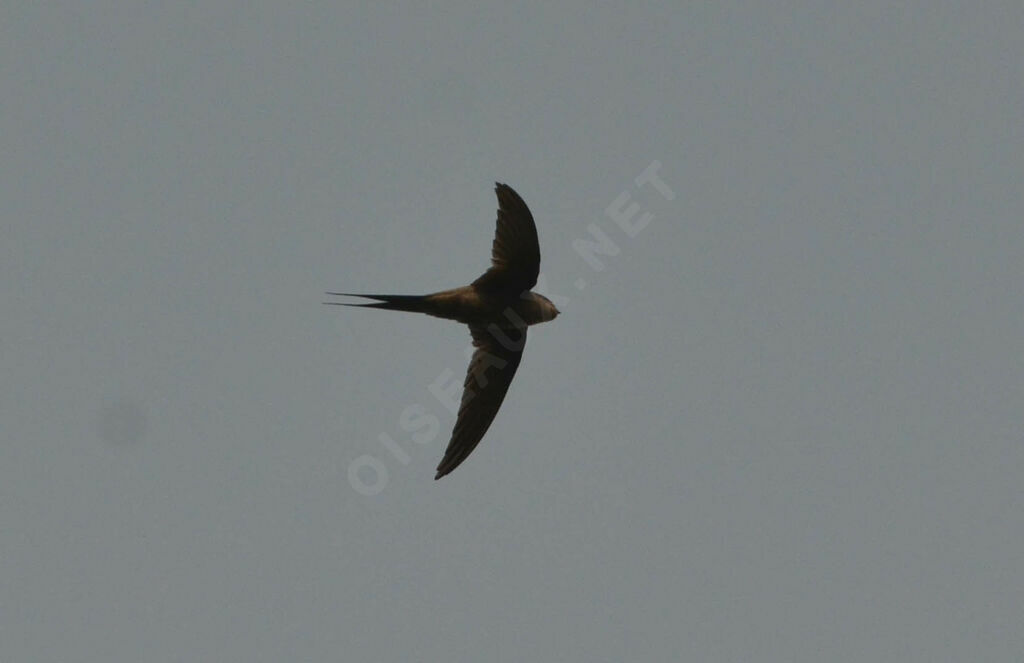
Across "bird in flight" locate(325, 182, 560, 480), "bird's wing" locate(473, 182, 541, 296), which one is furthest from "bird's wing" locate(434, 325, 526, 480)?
"bird's wing" locate(473, 182, 541, 296)

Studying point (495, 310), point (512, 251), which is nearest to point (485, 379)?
point (495, 310)

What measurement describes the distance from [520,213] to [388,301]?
138cm

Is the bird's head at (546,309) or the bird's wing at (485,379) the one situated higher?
the bird's head at (546,309)

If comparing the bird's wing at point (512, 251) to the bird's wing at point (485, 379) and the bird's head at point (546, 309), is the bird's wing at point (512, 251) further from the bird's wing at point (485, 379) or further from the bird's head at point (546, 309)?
the bird's wing at point (485, 379)

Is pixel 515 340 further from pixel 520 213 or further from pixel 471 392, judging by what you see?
pixel 520 213

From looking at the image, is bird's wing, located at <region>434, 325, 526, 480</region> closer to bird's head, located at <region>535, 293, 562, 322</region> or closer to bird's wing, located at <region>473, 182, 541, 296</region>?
bird's head, located at <region>535, 293, 562, 322</region>

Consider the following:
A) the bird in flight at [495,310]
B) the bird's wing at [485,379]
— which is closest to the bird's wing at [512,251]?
the bird in flight at [495,310]

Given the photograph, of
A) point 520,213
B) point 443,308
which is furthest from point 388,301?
point 520,213

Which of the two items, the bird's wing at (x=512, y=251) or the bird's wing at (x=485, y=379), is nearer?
the bird's wing at (x=512, y=251)

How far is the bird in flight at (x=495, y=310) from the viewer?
33.2 feet

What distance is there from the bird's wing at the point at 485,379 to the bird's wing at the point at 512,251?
0.63 m

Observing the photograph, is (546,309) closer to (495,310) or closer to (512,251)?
(495,310)

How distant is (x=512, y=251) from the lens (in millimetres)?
10305

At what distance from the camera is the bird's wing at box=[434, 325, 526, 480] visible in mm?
11062
